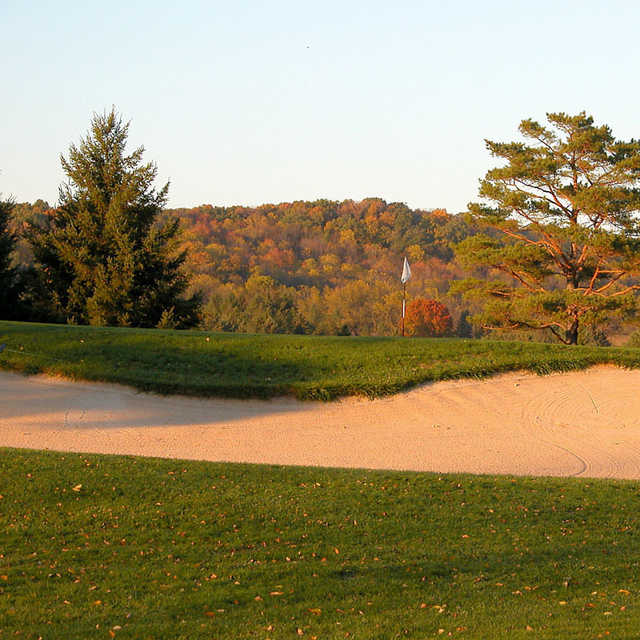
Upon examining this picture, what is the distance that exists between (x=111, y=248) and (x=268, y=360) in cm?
1508

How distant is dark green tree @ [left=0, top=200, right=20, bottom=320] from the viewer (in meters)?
28.3

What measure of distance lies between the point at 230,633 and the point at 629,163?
95.9 ft

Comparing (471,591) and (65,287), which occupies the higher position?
(65,287)

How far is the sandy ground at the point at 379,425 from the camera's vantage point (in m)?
11.6

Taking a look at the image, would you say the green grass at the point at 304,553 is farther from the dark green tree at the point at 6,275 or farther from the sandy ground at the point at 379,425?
the dark green tree at the point at 6,275

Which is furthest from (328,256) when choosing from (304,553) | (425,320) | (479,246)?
(304,553)

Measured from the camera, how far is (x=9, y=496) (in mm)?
7676

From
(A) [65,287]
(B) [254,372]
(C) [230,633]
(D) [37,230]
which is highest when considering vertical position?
(D) [37,230]

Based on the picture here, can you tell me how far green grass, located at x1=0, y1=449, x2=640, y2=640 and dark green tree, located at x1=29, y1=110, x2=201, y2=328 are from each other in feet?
62.3

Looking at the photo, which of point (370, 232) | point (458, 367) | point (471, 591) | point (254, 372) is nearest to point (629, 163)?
point (458, 367)

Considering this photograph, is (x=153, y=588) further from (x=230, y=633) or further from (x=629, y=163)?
(x=629, y=163)

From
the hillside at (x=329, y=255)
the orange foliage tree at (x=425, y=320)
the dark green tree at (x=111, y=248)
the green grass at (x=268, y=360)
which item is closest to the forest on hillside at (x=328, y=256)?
the hillside at (x=329, y=255)

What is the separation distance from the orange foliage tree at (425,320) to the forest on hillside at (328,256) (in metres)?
2.20

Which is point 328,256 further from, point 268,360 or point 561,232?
point 268,360
